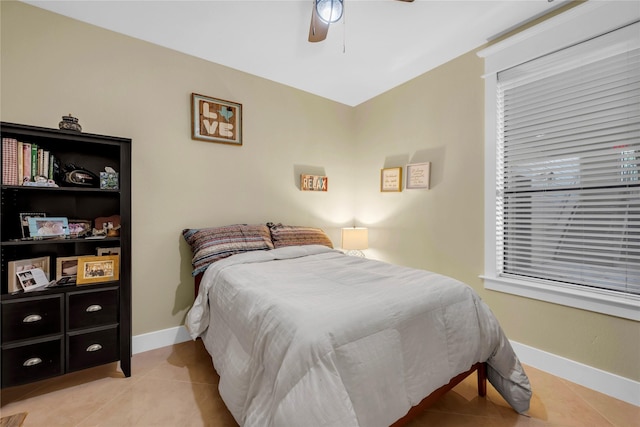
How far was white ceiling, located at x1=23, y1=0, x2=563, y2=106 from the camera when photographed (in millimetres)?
1952

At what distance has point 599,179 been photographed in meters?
1.83

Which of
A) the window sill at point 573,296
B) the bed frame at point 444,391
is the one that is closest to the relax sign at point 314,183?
the window sill at point 573,296

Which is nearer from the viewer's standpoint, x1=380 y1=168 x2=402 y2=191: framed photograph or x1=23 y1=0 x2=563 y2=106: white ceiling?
x1=23 y1=0 x2=563 y2=106: white ceiling

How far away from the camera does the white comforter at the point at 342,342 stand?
3.33 feet

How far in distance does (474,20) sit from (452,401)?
2726 millimetres

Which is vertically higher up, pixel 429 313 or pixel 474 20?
pixel 474 20

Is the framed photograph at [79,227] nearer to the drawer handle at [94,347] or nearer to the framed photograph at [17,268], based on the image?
the framed photograph at [17,268]

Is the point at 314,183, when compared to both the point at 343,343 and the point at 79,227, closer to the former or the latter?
the point at 79,227

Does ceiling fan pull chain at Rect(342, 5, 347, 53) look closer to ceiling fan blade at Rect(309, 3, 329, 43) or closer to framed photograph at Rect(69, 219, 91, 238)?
ceiling fan blade at Rect(309, 3, 329, 43)

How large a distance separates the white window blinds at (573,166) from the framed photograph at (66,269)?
329cm

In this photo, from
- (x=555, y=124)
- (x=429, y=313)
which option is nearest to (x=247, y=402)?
(x=429, y=313)

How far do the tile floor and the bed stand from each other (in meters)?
0.17

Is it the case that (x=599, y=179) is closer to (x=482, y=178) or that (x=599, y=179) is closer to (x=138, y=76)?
(x=482, y=178)

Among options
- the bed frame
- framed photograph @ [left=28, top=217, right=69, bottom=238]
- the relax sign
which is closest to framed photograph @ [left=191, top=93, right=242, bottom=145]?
the relax sign
